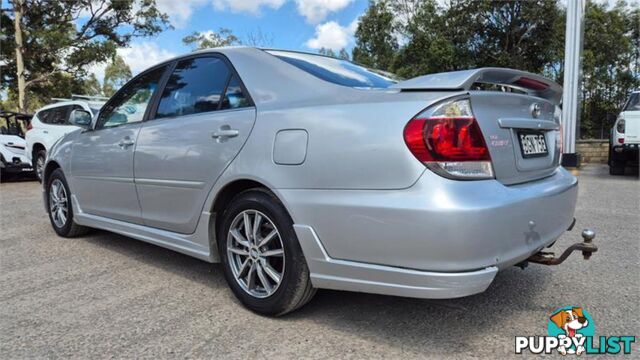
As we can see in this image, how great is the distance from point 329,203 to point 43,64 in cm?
2105

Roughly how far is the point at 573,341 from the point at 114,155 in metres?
3.30

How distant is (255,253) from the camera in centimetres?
267

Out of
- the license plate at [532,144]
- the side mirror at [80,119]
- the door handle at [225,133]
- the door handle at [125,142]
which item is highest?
the side mirror at [80,119]

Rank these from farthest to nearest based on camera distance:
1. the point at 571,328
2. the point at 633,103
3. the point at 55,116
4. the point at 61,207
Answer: the point at 55,116 → the point at 633,103 → the point at 61,207 → the point at 571,328

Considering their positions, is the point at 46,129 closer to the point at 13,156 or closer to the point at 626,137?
the point at 13,156

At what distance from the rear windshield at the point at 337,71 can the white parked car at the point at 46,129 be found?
7952 millimetres

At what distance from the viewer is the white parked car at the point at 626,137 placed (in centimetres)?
909

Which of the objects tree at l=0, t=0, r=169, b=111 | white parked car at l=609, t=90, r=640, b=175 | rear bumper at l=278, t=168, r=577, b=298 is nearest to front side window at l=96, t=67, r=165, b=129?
rear bumper at l=278, t=168, r=577, b=298

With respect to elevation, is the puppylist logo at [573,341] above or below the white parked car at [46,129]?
below

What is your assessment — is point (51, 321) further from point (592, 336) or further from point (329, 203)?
point (592, 336)

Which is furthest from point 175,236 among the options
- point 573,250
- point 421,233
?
point 573,250

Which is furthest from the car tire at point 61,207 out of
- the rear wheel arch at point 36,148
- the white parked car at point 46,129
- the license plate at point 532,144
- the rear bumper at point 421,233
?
the rear wheel arch at point 36,148

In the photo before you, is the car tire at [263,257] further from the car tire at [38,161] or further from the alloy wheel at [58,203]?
the car tire at [38,161]

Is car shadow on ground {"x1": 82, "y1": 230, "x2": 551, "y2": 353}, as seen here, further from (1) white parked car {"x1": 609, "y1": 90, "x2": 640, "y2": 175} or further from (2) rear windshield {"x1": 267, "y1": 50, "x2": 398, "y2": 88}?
(1) white parked car {"x1": 609, "y1": 90, "x2": 640, "y2": 175}
